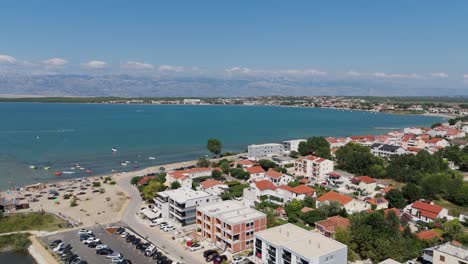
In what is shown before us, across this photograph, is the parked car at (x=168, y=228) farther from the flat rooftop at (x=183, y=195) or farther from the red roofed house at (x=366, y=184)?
the red roofed house at (x=366, y=184)

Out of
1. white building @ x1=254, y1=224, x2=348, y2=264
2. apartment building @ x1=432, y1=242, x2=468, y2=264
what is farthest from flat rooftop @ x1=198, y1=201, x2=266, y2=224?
apartment building @ x1=432, y1=242, x2=468, y2=264

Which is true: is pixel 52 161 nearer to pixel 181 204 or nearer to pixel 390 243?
pixel 181 204

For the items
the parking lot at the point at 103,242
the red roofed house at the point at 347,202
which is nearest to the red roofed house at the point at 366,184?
the red roofed house at the point at 347,202

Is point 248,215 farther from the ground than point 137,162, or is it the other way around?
point 248,215

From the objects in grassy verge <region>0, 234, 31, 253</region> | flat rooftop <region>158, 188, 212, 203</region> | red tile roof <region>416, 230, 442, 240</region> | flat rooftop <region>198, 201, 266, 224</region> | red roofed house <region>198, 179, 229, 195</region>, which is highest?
flat rooftop <region>198, 201, 266, 224</region>

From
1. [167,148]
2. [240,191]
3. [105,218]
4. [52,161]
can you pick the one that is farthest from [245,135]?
[105,218]

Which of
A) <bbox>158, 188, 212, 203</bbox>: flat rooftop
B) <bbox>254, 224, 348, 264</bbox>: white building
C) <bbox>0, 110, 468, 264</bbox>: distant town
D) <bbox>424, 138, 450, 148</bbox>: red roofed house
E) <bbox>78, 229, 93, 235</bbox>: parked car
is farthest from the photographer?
<bbox>424, 138, 450, 148</bbox>: red roofed house

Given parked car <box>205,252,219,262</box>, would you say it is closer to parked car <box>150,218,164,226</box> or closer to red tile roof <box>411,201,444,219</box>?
parked car <box>150,218,164,226</box>
